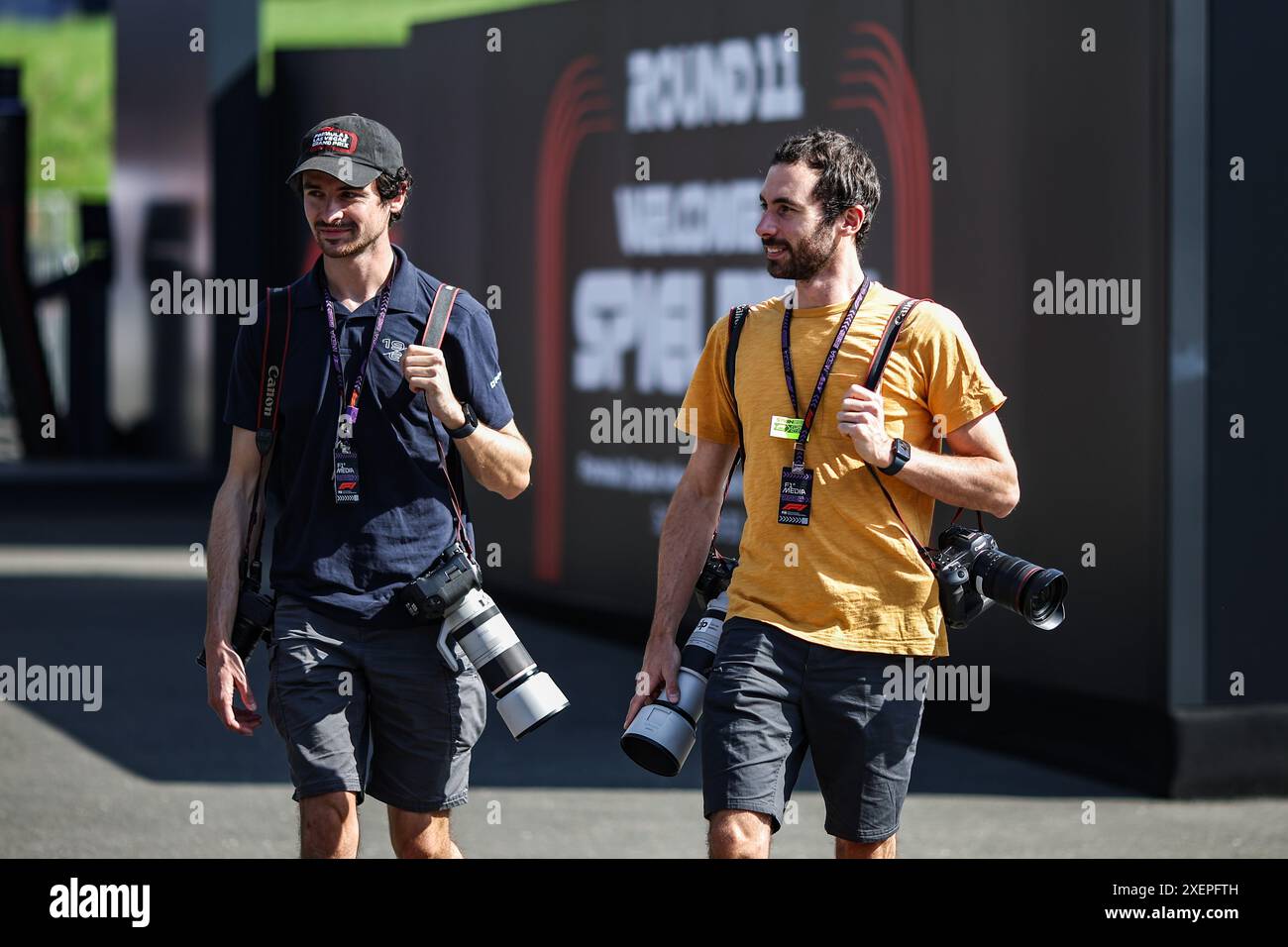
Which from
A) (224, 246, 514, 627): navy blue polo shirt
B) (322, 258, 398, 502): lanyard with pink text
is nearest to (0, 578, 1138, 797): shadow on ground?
(224, 246, 514, 627): navy blue polo shirt

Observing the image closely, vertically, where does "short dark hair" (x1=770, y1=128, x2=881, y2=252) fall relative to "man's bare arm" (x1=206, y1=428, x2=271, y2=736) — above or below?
above

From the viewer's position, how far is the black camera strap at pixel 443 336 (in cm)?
498

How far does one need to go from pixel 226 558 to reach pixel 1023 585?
6.19ft

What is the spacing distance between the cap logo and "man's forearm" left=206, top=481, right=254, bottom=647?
2.76 ft

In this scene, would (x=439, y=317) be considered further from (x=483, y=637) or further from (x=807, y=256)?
(x=807, y=256)

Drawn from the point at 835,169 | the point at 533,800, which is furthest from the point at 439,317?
the point at 533,800

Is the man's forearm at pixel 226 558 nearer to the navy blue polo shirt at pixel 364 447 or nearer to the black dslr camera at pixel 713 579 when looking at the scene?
the navy blue polo shirt at pixel 364 447

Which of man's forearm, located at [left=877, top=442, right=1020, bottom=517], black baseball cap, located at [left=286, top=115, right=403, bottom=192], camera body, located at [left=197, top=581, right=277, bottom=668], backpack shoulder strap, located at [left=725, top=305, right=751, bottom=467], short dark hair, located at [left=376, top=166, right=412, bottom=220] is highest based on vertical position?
black baseball cap, located at [left=286, top=115, right=403, bottom=192]

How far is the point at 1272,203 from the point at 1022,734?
2451 millimetres

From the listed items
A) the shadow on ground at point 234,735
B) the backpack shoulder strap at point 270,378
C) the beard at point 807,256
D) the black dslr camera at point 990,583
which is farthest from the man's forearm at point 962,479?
the shadow on ground at point 234,735

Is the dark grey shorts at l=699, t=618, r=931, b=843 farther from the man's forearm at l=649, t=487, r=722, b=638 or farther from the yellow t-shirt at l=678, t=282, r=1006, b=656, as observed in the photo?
the man's forearm at l=649, t=487, r=722, b=638

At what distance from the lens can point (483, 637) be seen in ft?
16.3

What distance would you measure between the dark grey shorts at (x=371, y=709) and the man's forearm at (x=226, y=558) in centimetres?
13

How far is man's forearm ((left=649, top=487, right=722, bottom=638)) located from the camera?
5070 millimetres
